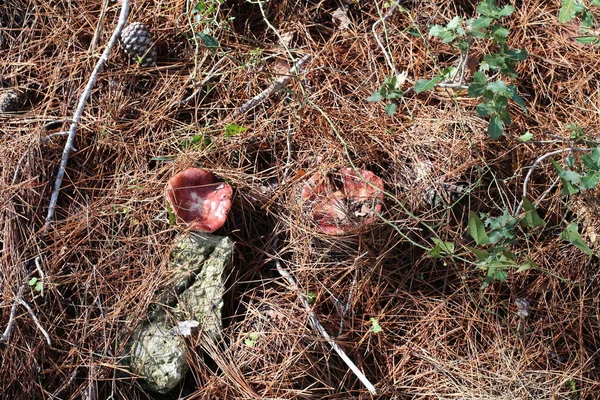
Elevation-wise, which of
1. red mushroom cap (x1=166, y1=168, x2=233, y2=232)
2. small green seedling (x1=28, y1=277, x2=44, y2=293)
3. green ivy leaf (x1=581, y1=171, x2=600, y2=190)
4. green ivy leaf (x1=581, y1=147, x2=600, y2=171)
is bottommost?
small green seedling (x1=28, y1=277, x2=44, y2=293)

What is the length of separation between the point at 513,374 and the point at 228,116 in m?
1.57

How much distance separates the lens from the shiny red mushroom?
252cm

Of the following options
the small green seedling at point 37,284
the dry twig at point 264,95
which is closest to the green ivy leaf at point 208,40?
the dry twig at point 264,95

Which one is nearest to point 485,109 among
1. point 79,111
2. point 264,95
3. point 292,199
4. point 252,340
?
point 292,199

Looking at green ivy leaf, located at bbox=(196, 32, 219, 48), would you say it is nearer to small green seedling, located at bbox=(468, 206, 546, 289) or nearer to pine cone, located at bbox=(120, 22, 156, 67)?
pine cone, located at bbox=(120, 22, 156, 67)

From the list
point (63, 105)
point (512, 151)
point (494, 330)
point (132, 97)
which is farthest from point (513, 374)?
point (63, 105)

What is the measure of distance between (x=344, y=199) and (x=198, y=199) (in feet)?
1.90

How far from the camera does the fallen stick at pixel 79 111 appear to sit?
2.66 m

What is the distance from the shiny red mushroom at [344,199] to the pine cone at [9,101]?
4.36ft

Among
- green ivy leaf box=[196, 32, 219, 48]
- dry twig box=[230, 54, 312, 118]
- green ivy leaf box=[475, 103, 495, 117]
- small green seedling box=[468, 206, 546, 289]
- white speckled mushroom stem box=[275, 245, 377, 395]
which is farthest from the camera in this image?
dry twig box=[230, 54, 312, 118]

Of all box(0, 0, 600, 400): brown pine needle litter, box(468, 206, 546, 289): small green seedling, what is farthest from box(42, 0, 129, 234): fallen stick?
box(468, 206, 546, 289): small green seedling

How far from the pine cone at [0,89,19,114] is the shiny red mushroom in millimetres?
1329

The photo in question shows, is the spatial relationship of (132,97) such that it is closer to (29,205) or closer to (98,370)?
(29,205)

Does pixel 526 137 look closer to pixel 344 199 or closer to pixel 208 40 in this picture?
pixel 344 199
